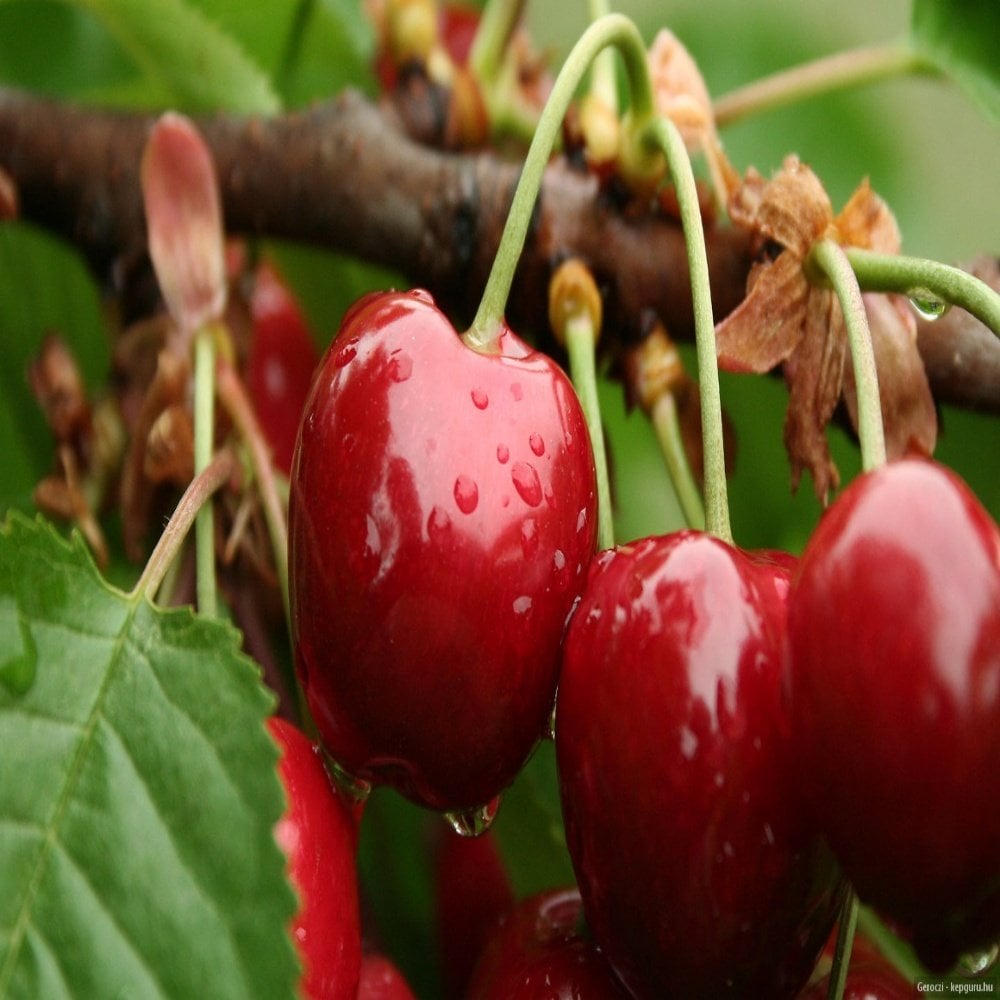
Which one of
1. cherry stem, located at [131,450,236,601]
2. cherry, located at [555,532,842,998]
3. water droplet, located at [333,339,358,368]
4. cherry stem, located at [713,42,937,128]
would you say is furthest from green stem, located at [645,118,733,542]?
cherry stem, located at [713,42,937,128]

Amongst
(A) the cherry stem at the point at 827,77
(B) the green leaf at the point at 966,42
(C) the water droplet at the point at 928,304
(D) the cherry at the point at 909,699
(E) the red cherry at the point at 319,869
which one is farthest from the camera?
(A) the cherry stem at the point at 827,77

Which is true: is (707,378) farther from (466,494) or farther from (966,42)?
(966,42)

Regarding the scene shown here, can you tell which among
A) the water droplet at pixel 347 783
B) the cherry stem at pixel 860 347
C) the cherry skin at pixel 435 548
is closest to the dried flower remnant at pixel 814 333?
the cherry stem at pixel 860 347

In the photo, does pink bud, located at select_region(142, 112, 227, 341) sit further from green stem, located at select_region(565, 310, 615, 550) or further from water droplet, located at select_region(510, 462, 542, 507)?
water droplet, located at select_region(510, 462, 542, 507)

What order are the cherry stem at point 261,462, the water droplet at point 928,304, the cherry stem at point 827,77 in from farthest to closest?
1. the cherry stem at point 827,77
2. the cherry stem at point 261,462
3. the water droplet at point 928,304

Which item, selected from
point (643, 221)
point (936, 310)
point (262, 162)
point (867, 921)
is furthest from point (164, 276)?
point (867, 921)

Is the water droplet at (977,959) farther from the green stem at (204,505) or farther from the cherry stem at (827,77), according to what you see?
the cherry stem at (827,77)
